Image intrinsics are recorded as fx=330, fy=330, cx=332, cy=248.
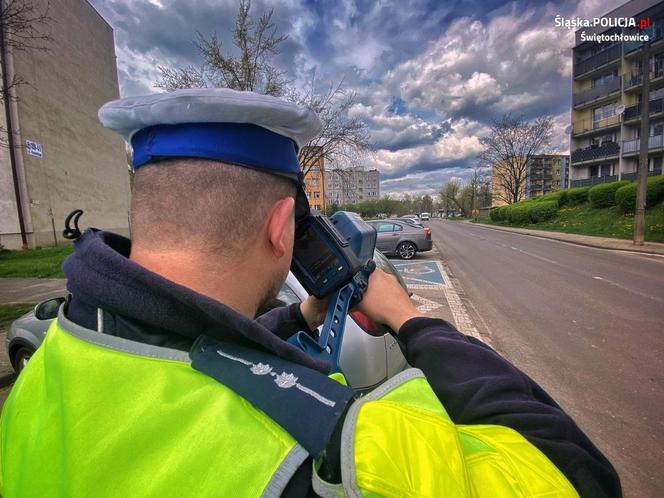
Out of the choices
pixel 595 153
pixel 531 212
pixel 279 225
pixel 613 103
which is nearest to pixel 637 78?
pixel 613 103

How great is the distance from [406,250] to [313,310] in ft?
39.0

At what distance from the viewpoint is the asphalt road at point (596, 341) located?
102 inches

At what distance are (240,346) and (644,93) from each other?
1884 centimetres

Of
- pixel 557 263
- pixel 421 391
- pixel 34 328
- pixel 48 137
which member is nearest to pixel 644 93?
pixel 557 263

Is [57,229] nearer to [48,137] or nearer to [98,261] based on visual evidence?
[48,137]

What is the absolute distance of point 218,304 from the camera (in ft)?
2.10

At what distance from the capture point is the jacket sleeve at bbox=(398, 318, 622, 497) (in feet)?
2.39

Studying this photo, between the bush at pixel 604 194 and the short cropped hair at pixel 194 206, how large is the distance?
89.7 ft

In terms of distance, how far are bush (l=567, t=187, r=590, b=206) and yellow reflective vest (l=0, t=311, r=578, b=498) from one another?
105 feet

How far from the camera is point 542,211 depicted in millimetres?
28719

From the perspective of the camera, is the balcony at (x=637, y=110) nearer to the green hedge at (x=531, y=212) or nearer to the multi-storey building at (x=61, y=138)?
the green hedge at (x=531, y=212)

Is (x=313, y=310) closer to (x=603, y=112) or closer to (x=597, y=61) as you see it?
(x=603, y=112)

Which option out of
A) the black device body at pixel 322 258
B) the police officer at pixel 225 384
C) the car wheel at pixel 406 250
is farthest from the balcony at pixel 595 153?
the police officer at pixel 225 384

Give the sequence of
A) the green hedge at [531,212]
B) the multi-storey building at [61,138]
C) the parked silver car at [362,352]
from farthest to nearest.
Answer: the green hedge at [531,212], the multi-storey building at [61,138], the parked silver car at [362,352]
